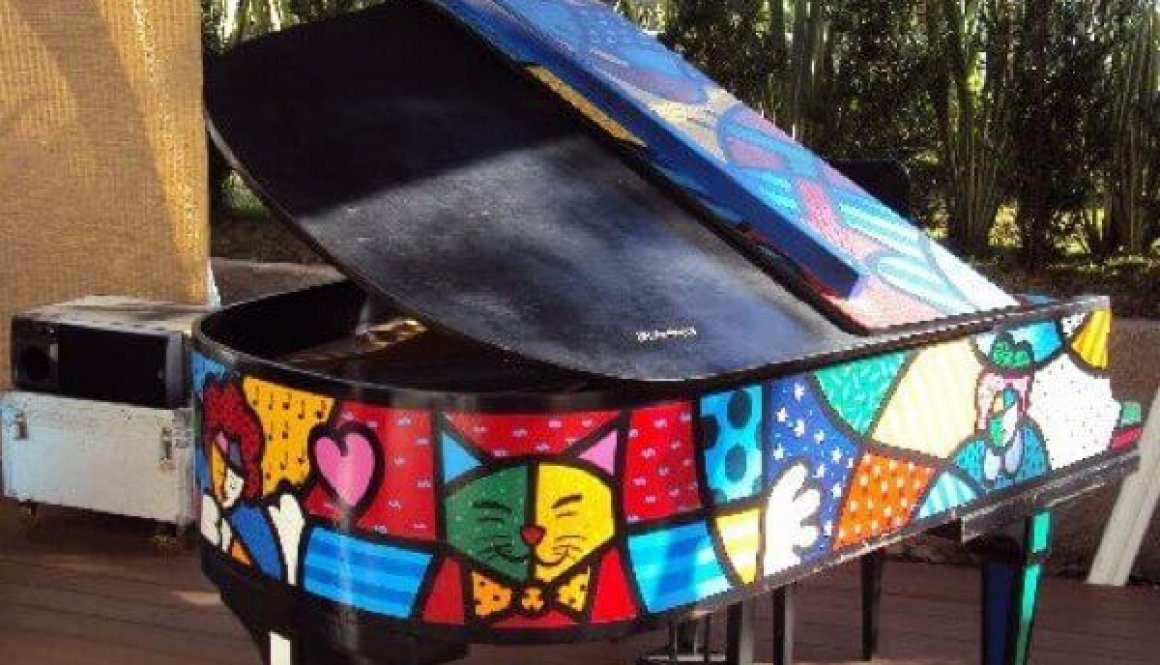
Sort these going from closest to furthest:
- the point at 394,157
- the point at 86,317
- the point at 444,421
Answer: the point at 444,421 → the point at 394,157 → the point at 86,317

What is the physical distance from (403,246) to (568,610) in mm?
407

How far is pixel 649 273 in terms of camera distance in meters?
1.76

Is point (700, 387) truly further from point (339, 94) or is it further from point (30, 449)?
point (30, 449)

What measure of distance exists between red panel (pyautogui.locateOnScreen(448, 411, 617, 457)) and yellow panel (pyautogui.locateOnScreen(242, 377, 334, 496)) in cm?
15

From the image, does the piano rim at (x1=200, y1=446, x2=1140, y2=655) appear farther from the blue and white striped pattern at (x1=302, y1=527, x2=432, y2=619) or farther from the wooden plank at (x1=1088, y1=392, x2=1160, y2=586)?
the wooden plank at (x1=1088, y1=392, x2=1160, y2=586)

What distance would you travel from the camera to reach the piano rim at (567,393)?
1553 millimetres

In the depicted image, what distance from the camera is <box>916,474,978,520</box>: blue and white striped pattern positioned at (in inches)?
75.0

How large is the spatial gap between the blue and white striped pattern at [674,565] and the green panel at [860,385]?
0.73 feet

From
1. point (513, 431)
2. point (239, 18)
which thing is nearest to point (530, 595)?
point (513, 431)

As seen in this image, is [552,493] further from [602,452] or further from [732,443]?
[732,443]

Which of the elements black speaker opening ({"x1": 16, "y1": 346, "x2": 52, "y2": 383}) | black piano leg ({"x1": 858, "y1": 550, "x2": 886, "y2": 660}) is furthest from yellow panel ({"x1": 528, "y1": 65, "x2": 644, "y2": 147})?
black speaker opening ({"x1": 16, "y1": 346, "x2": 52, "y2": 383})

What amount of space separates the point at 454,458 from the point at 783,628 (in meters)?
0.91

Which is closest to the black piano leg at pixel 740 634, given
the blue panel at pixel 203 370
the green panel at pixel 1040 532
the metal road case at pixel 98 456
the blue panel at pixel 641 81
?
the green panel at pixel 1040 532

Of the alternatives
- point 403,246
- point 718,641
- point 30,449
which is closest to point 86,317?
point 30,449
